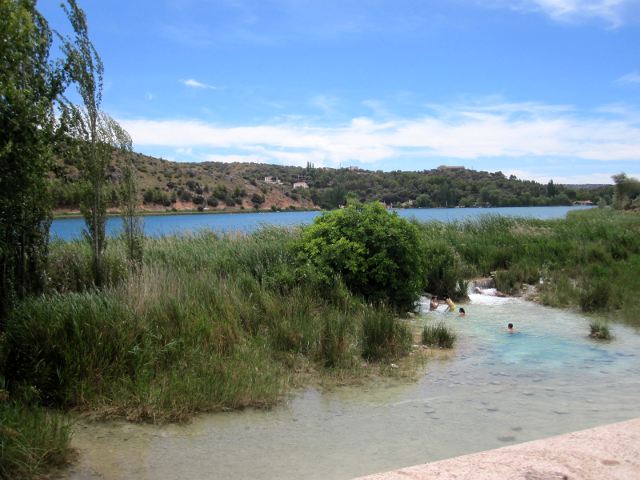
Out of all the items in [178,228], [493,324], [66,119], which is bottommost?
[493,324]

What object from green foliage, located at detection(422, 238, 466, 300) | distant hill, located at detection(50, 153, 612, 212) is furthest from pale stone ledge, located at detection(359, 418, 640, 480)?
distant hill, located at detection(50, 153, 612, 212)

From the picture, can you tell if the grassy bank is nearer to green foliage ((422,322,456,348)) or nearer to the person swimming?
the person swimming

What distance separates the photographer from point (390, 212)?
12.7 metres

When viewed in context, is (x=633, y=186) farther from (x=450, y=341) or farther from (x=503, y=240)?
(x=450, y=341)

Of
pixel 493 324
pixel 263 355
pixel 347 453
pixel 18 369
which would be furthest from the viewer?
pixel 493 324

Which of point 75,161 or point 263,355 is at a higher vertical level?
point 75,161

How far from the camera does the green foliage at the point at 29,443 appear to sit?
4.16 m

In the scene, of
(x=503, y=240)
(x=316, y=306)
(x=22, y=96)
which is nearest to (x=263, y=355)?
(x=316, y=306)

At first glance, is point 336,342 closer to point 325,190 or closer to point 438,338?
point 438,338

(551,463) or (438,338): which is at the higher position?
(551,463)

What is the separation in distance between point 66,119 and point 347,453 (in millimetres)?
6393

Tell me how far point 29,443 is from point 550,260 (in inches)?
640

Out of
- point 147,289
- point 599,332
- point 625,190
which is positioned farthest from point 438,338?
point 625,190

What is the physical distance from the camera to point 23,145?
5230mm
